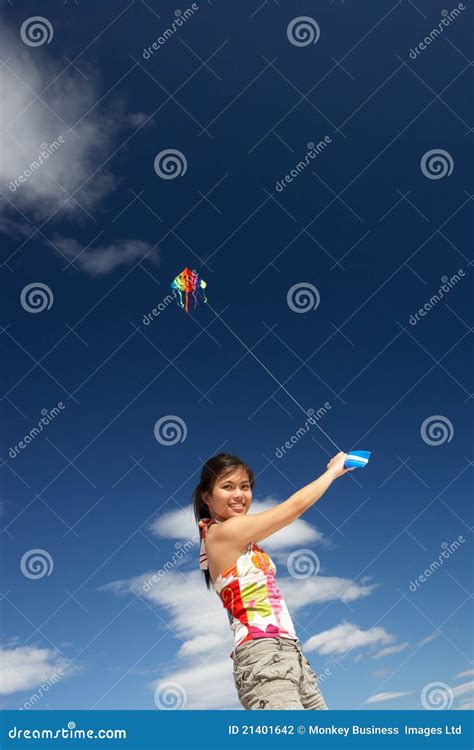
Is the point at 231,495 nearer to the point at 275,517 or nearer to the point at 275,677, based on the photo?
the point at 275,517

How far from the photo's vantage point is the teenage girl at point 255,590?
3.58 m

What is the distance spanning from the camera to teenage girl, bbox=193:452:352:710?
358 centimetres

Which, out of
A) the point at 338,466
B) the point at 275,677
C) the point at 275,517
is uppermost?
the point at 338,466

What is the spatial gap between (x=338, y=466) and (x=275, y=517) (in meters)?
0.47

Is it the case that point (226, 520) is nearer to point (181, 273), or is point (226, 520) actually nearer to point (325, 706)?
point (325, 706)

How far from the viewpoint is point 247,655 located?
367cm

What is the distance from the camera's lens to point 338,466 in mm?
4012

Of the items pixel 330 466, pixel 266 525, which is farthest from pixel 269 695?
pixel 330 466

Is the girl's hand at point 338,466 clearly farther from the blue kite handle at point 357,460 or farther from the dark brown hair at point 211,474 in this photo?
the dark brown hair at point 211,474

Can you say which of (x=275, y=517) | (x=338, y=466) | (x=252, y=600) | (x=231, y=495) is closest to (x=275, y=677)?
(x=252, y=600)

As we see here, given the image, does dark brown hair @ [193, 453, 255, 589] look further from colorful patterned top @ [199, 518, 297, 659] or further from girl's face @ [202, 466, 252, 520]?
colorful patterned top @ [199, 518, 297, 659]

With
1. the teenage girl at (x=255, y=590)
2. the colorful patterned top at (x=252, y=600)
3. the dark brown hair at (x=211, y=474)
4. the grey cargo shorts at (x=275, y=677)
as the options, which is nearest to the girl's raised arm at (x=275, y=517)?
Result: the teenage girl at (x=255, y=590)

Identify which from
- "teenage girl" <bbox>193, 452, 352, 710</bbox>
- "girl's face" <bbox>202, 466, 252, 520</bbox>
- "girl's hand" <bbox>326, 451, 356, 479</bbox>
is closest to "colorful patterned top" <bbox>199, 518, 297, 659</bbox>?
"teenage girl" <bbox>193, 452, 352, 710</bbox>

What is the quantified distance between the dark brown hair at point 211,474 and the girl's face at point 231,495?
3 cm
